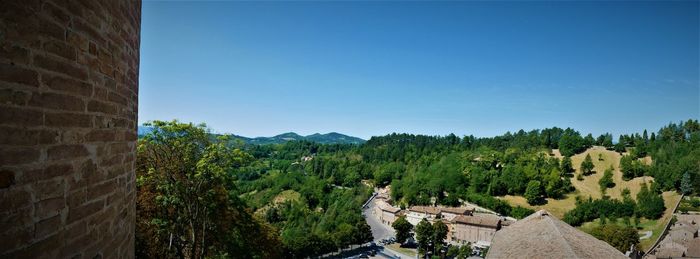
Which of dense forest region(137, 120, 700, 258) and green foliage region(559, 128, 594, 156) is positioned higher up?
green foliage region(559, 128, 594, 156)

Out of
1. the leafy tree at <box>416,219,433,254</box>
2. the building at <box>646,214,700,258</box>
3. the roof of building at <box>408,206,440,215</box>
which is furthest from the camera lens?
the roof of building at <box>408,206,440,215</box>

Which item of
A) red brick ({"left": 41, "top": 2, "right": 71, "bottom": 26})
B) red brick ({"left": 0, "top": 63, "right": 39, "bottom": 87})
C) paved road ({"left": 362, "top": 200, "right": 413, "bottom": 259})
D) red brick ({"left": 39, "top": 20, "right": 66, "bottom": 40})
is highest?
red brick ({"left": 41, "top": 2, "right": 71, "bottom": 26})

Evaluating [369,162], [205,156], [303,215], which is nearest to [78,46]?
[205,156]

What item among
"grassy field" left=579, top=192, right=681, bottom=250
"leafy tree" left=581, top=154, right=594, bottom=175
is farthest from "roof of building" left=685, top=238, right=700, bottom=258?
"leafy tree" left=581, top=154, right=594, bottom=175

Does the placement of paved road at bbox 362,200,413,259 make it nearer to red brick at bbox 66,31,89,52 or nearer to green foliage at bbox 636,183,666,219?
green foliage at bbox 636,183,666,219

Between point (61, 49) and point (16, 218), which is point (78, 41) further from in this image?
point (16, 218)

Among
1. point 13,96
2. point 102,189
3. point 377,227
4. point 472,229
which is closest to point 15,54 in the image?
point 13,96

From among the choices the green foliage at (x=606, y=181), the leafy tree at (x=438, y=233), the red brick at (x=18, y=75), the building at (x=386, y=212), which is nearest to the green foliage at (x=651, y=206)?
the green foliage at (x=606, y=181)

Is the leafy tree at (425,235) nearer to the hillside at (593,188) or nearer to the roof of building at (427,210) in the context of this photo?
the roof of building at (427,210)

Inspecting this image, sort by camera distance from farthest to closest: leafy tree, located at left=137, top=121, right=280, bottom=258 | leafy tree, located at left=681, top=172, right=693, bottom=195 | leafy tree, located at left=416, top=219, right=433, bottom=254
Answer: leafy tree, located at left=681, top=172, right=693, bottom=195 → leafy tree, located at left=416, top=219, right=433, bottom=254 → leafy tree, located at left=137, top=121, right=280, bottom=258
